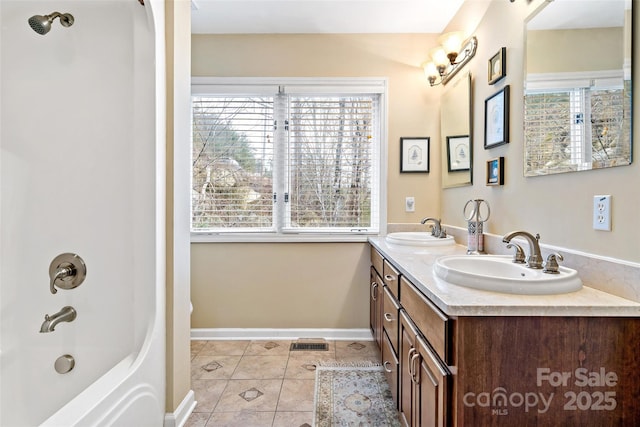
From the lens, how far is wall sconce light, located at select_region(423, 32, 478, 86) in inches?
82.4

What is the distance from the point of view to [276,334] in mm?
2619

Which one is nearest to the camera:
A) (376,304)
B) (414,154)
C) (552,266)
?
(552,266)

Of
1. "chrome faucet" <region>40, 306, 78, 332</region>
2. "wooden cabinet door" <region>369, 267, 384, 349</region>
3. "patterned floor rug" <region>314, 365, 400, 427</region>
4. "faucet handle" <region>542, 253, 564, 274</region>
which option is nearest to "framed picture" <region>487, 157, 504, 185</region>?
"faucet handle" <region>542, 253, 564, 274</region>

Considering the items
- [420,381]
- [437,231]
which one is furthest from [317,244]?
[420,381]

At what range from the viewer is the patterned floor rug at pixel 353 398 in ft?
5.34

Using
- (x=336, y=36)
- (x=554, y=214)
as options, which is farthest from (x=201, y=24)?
(x=554, y=214)

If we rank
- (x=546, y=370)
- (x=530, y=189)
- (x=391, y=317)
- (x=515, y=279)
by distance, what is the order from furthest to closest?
(x=391, y=317) < (x=530, y=189) < (x=515, y=279) < (x=546, y=370)

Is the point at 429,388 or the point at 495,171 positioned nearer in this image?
the point at 429,388

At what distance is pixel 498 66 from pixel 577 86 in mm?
616

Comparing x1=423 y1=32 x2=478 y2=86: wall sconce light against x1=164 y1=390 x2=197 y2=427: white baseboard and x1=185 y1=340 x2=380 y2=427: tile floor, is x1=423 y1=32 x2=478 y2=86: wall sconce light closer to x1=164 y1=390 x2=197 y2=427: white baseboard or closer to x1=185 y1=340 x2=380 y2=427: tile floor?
x1=185 y1=340 x2=380 y2=427: tile floor

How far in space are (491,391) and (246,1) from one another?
2.60 metres

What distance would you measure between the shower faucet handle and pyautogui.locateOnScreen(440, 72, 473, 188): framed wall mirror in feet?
7.38

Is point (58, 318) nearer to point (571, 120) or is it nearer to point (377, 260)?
point (377, 260)

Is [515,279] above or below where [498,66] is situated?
below
